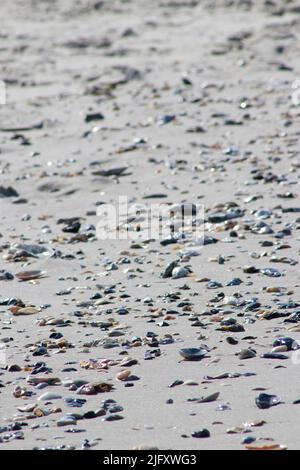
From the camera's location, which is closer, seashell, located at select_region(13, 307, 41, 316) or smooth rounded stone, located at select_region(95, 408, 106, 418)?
smooth rounded stone, located at select_region(95, 408, 106, 418)

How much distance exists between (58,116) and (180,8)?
18.4ft

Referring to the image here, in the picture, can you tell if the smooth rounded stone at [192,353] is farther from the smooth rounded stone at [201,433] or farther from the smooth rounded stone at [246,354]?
the smooth rounded stone at [201,433]

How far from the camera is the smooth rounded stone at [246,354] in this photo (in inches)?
172

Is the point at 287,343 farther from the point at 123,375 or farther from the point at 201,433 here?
the point at 201,433

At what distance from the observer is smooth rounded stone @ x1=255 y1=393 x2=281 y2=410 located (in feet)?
12.4

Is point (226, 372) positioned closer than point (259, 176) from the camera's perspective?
Yes

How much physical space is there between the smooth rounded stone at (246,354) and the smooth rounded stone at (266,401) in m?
0.51

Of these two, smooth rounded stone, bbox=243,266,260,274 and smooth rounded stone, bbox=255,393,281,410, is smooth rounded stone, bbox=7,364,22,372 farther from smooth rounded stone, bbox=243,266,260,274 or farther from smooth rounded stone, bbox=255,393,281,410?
smooth rounded stone, bbox=243,266,260,274

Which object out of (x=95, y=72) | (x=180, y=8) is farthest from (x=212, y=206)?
(x=180, y=8)

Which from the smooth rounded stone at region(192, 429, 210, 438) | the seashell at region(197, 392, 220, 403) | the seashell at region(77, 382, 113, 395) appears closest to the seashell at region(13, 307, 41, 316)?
the seashell at region(77, 382, 113, 395)

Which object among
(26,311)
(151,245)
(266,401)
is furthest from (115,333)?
(151,245)

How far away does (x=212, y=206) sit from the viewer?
6984 mm

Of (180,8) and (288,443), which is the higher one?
(180,8)

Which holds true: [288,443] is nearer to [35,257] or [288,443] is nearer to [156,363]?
[156,363]
